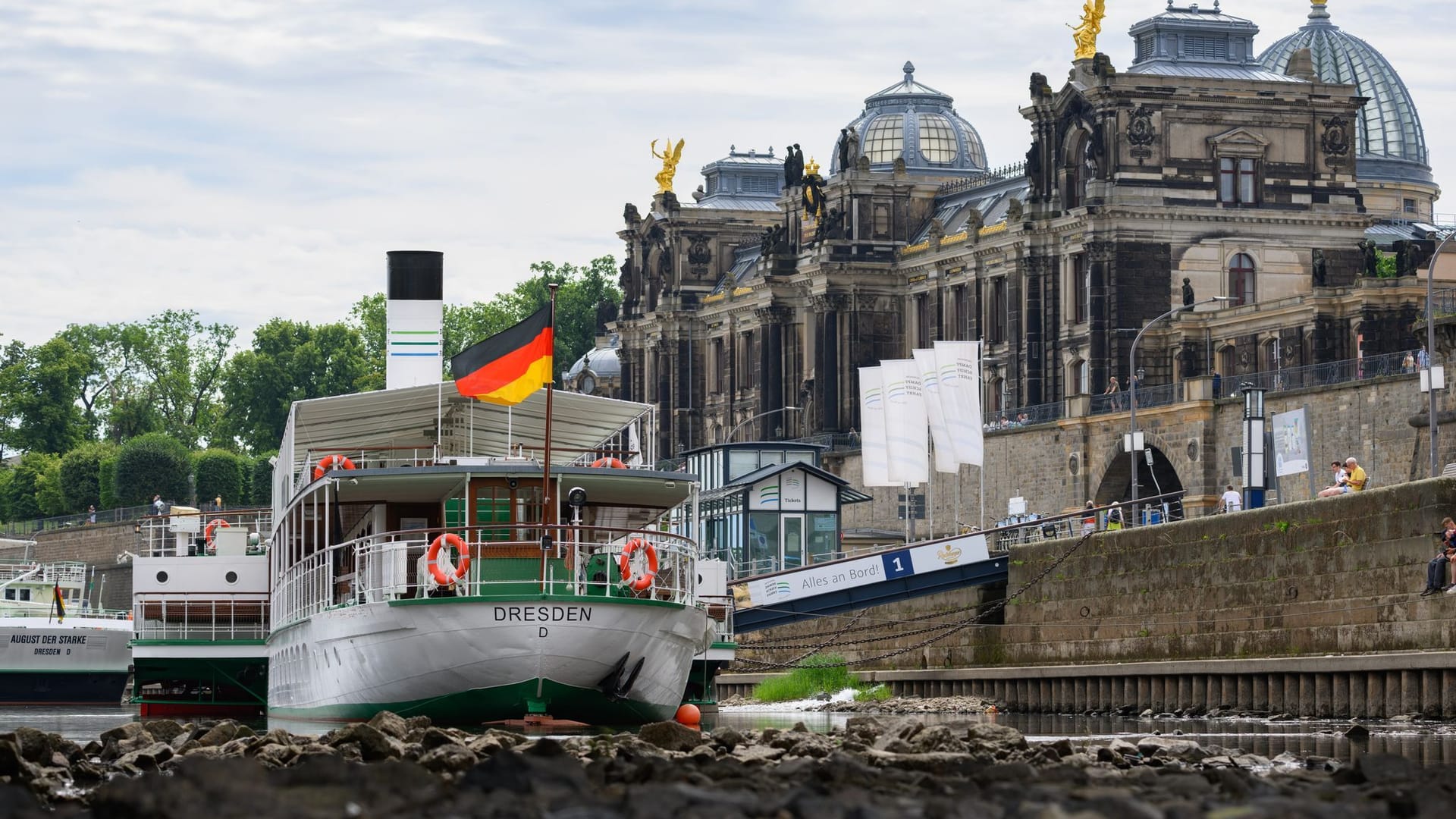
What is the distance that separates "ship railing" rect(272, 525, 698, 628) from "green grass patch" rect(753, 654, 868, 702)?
2046cm

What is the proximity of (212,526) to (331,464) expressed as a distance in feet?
42.1

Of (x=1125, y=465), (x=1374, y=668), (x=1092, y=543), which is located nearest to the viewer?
(x=1374, y=668)

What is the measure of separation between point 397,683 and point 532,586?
1.98 m

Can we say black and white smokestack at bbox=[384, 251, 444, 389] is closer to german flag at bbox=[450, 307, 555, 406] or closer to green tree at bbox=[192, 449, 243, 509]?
german flag at bbox=[450, 307, 555, 406]

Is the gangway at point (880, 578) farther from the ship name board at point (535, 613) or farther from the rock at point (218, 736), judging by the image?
the rock at point (218, 736)

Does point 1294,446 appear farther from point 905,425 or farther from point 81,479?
point 81,479

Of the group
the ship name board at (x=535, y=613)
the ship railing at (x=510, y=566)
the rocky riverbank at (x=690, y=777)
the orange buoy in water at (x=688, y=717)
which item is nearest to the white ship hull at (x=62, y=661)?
the ship railing at (x=510, y=566)

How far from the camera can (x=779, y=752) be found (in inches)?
930

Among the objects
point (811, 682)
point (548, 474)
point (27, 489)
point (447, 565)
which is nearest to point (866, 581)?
point (811, 682)

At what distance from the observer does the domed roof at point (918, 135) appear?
128250 mm

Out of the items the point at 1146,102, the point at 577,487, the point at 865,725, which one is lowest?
the point at 865,725

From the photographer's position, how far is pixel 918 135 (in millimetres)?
129375

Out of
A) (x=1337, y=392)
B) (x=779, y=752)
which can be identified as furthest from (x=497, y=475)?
(x=1337, y=392)

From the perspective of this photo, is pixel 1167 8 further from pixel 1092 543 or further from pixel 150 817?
pixel 150 817
